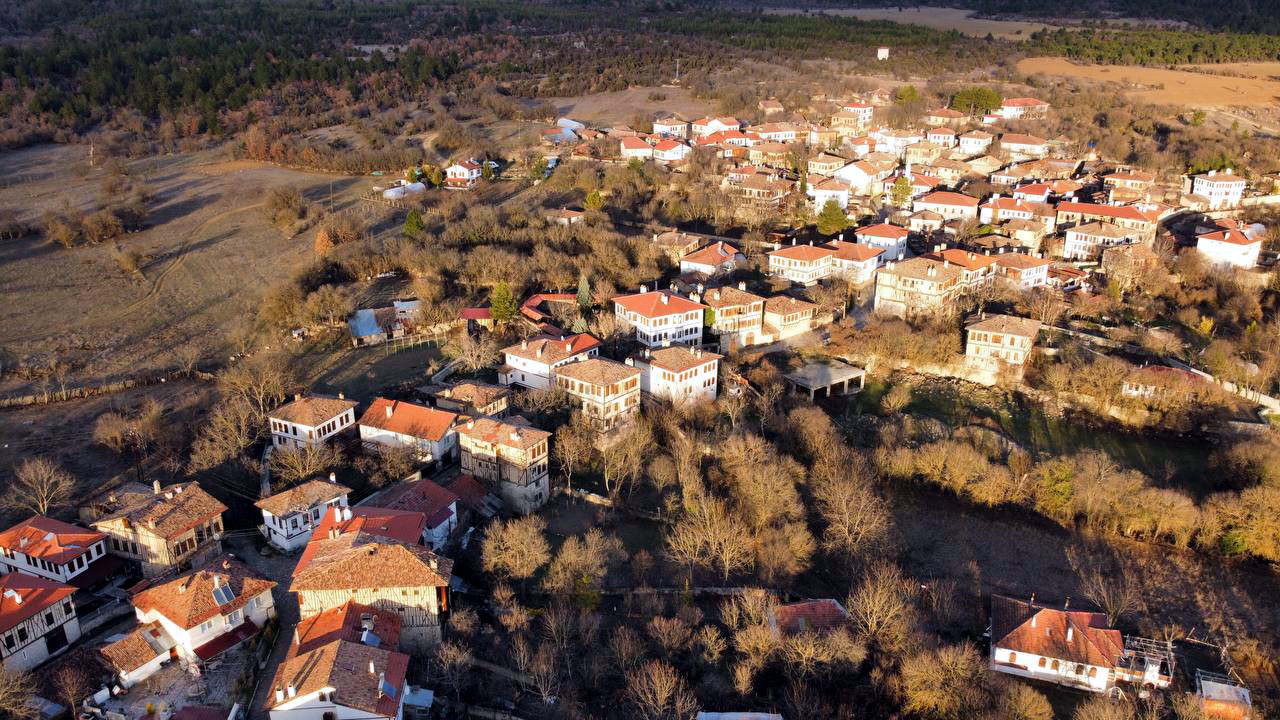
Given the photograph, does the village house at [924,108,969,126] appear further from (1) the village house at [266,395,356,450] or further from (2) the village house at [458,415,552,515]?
(1) the village house at [266,395,356,450]

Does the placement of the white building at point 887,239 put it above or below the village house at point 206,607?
above

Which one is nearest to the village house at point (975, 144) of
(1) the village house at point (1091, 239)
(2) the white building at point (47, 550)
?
(1) the village house at point (1091, 239)

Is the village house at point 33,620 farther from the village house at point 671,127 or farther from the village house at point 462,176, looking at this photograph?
the village house at point 671,127

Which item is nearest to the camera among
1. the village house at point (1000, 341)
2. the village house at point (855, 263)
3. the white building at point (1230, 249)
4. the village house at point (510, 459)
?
the village house at point (510, 459)

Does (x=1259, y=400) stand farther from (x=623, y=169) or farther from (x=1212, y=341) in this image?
(x=623, y=169)

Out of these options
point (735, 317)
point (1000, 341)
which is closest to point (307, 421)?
point (735, 317)

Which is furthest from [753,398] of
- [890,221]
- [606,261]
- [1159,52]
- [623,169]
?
[1159,52]

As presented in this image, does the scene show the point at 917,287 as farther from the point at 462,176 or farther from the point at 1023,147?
the point at 462,176
